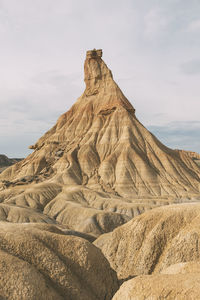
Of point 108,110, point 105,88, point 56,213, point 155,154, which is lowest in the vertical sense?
point 56,213

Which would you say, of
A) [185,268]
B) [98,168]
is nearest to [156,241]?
[185,268]

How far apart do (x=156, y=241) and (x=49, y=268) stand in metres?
9.02

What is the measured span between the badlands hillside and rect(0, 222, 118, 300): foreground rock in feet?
0.16

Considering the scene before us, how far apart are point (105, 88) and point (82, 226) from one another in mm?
66552

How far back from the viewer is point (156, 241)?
76.1 feet

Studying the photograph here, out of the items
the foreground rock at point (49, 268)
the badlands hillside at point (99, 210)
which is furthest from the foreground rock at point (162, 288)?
the foreground rock at point (49, 268)

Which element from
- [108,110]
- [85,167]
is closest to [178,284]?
[85,167]

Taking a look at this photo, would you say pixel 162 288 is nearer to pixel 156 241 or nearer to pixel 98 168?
pixel 156 241

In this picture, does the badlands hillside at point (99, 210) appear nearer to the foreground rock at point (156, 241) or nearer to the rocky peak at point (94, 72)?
the foreground rock at point (156, 241)

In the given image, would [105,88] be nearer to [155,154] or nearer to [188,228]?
[155,154]

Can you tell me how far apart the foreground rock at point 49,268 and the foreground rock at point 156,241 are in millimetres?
4367

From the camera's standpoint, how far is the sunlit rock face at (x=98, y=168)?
68938mm

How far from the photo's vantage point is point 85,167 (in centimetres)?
9250

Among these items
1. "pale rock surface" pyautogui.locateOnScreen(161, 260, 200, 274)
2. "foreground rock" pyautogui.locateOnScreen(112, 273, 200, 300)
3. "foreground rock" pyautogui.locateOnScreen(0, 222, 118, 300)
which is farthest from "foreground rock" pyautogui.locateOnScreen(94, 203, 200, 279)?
"foreground rock" pyautogui.locateOnScreen(112, 273, 200, 300)
